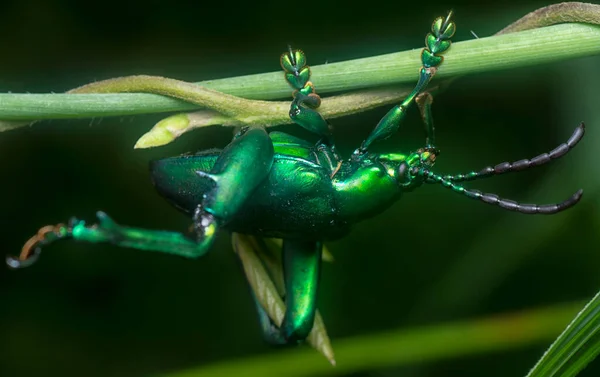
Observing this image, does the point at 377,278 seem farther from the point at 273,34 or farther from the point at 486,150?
the point at 273,34

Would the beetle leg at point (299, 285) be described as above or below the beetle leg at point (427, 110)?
below

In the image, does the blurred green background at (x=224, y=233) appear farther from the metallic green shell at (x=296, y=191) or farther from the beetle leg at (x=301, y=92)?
the beetle leg at (x=301, y=92)

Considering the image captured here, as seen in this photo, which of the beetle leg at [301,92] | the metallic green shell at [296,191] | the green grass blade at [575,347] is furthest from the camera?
the metallic green shell at [296,191]

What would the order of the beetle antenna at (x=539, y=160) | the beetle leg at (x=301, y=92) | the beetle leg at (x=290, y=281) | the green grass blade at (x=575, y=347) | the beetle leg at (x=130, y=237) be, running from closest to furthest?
the beetle leg at (x=130, y=237)
the green grass blade at (x=575, y=347)
the beetle antenna at (x=539, y=160)
the beetle leg at (x=301, y=92)
the beetle leg at (x=290, y=281)

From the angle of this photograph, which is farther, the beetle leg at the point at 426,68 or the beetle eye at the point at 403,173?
the beetle eye at the point at 403,173

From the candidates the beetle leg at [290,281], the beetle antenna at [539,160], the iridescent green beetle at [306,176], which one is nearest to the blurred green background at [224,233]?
the beetle leg at [290,281]

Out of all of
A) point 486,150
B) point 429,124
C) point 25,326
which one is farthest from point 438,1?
point 25,326

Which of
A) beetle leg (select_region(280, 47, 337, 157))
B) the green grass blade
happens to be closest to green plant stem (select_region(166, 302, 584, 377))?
the green grass blade

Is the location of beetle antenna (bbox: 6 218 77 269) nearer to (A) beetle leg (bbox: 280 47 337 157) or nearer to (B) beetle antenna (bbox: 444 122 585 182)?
(A) beetle leg (bbox: 280 47 337 157)
